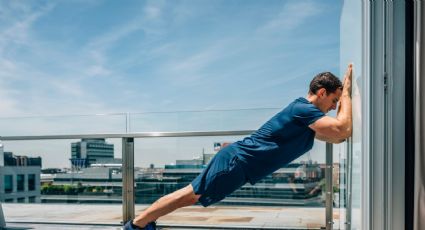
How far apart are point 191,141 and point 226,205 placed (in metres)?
0.55

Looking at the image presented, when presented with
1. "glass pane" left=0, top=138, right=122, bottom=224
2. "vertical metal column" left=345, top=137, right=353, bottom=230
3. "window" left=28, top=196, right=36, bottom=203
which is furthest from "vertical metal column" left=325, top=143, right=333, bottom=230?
"window" left=28, top=196, right=36, bottom=203

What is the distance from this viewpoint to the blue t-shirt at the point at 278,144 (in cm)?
209

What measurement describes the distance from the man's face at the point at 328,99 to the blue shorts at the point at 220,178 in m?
0.52

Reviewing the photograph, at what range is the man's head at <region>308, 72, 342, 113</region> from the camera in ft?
6.99

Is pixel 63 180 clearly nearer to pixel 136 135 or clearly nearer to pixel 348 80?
pixel 136 135

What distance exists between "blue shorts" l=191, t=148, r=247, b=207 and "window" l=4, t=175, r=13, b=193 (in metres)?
2.23

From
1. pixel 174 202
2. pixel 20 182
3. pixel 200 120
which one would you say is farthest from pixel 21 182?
pixel 174 202

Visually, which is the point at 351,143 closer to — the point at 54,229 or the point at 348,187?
the point at 348,187

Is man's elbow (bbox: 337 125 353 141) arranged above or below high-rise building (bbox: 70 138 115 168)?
above

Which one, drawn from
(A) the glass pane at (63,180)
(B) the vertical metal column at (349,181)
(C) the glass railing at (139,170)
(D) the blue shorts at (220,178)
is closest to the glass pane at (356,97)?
(B) the vertical metal column at (349,181)

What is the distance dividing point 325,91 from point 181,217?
1648 millimetres

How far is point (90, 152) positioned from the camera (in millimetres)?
3371

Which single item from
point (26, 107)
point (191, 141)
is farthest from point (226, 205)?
point (26, 107)

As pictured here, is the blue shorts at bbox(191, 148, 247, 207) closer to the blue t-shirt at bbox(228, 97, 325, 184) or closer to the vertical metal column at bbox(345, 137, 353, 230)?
the blue t-shirt at bbox(228, 97, 325, 184)
